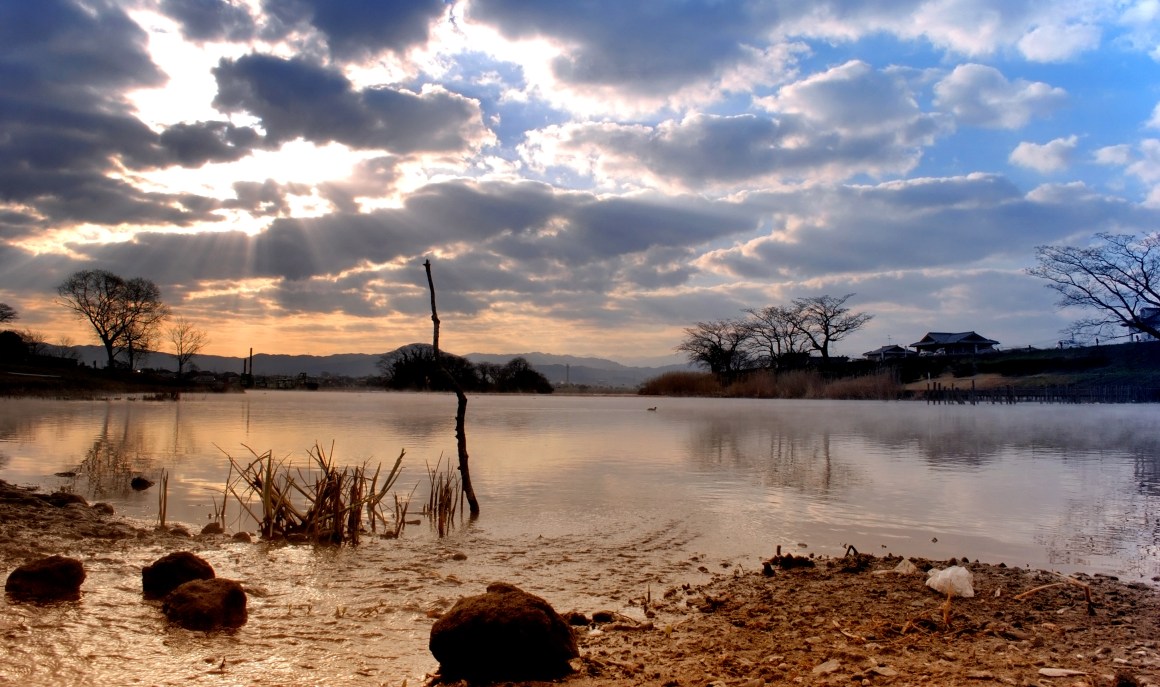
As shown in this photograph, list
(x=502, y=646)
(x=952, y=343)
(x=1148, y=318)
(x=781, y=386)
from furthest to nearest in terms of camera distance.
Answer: (x=952, y=343) < (x=781, y=386) < (x=1148, y=318) < (x=502, y=646)

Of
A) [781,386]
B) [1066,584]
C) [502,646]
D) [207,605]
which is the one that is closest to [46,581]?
[207,605]

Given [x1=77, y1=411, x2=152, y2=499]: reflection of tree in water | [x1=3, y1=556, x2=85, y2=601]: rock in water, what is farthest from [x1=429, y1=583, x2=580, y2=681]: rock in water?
[x1=77, y1=411, x2=152, y2=499]: reflection of tree in water

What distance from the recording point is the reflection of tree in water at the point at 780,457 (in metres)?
11.6

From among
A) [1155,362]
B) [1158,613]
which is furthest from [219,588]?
[1155,362]

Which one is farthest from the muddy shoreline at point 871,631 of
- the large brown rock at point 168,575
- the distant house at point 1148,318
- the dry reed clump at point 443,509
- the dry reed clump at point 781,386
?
the dry reed clump at point 781,386

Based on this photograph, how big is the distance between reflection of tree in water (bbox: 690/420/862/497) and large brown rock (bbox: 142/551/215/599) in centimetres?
789

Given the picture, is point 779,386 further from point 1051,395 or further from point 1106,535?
point 1106,535

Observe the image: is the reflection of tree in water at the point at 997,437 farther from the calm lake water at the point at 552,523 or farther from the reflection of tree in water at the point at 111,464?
the reflection of tree in water at the point at 111,464

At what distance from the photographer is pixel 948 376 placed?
6488 centimetres

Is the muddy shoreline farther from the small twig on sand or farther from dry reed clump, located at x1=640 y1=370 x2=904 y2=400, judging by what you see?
dry reed clump, located at x1=640 y1=370 x2=904 y2=400

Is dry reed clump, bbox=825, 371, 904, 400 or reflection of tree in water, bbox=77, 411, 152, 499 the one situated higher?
dry reed clump, bbox=825, 371, 904, 400

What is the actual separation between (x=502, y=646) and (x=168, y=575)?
8.63ft

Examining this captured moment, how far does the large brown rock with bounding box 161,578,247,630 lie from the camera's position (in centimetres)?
425

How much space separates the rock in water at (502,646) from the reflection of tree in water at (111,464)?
7.75 metres
